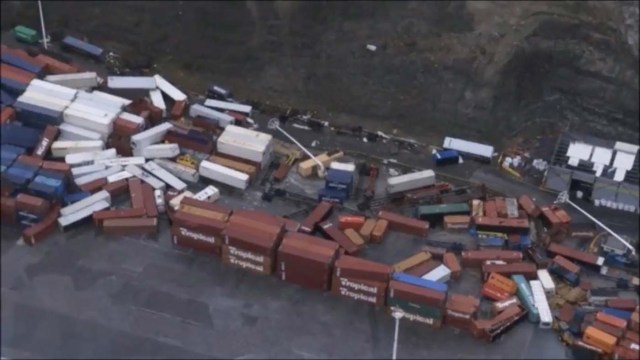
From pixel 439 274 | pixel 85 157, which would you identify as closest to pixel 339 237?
pixel 439 274

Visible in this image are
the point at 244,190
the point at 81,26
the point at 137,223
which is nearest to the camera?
the point at 137,223

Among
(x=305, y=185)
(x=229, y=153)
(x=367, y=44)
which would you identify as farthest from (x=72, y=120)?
(x=367, y=44)

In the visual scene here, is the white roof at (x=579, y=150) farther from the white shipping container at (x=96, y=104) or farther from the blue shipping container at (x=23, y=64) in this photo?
the blue shipping container at (x=23, y=64)

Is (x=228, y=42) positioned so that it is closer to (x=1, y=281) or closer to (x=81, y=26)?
(x=81, y=26)

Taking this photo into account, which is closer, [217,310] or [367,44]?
[217,310]

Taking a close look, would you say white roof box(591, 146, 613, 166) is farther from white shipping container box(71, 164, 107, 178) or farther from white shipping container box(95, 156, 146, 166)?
white shipping container box(71, 164, 107, 178)

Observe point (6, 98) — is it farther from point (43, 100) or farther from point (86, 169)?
point (86, 169)
